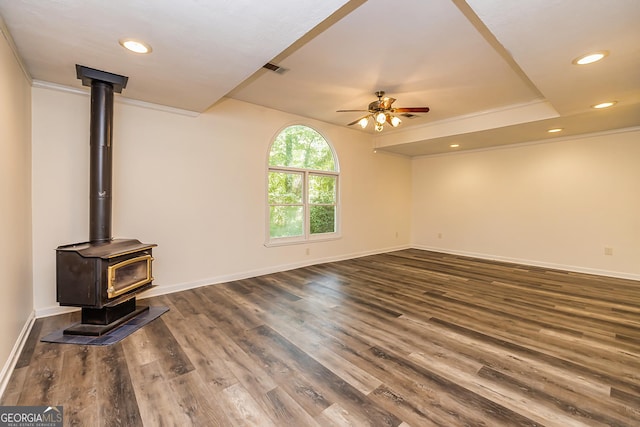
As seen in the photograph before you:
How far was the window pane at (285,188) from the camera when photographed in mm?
4629

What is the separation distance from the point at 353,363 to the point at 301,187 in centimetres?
344

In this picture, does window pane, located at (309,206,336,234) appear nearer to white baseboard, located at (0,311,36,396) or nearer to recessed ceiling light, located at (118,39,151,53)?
recessed ceiling light, located at (118,39,151,53)

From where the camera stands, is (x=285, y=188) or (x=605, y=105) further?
(x=285, y=188)

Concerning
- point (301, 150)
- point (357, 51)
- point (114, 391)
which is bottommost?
point (114, 391)

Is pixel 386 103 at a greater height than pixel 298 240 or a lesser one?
greater

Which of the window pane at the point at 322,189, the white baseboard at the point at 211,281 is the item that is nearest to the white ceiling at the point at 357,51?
the window pane at the point at 322,189

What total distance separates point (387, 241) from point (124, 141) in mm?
5450

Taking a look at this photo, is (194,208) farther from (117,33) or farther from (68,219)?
(117,33)

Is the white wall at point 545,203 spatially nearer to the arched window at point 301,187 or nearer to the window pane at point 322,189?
the window pane at point 322,189

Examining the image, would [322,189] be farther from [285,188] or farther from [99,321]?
[99,321]

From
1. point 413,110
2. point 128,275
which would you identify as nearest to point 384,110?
point 413,110

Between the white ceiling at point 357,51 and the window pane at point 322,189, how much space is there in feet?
4.85

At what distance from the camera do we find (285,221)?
4.83 metres

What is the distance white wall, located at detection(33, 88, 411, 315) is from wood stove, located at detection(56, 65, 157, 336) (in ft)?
1.78
